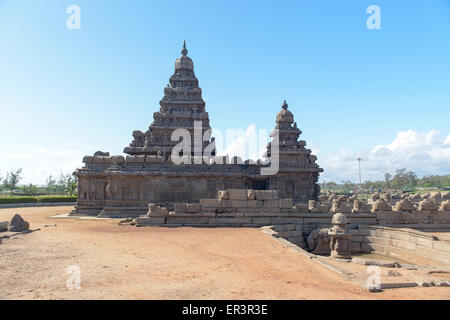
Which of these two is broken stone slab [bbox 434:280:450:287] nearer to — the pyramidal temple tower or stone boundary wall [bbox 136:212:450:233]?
stone boundary wall [bbox 136:212:450:233]

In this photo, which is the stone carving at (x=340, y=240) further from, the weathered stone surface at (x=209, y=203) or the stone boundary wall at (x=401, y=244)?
the weathered stone surface at (x=209, y=203)

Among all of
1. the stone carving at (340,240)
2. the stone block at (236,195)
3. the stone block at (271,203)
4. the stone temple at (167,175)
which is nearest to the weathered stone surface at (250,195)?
the stone block at (236,195)

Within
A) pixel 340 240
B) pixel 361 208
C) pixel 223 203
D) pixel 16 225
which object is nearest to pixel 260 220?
pixel 223 203

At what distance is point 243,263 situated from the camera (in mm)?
8977

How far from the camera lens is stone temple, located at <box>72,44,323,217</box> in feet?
77.7

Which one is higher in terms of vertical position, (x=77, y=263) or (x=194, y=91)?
(x=194, y=91)

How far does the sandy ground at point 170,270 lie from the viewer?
609 cm

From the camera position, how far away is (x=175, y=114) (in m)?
31.5

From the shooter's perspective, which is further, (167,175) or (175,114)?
(175,114)

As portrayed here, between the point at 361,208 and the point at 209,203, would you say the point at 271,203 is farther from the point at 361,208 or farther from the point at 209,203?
the point at 361,208

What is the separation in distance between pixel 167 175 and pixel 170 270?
53.6 feet
